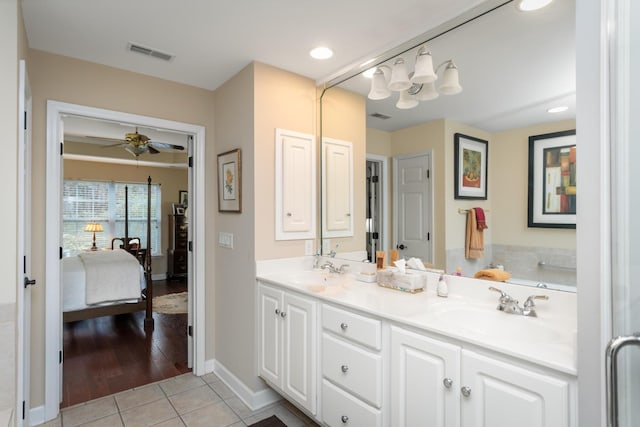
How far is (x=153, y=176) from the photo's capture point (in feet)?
22.6

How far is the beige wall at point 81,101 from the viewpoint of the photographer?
2.26 m

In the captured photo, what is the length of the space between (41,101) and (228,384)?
2.44 m

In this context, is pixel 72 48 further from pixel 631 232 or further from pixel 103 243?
pixel 103 243

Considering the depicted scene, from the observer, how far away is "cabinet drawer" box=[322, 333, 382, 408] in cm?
158

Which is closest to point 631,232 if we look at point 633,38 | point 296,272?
point 633,38

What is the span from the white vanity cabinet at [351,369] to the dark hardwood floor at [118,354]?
1.71 m

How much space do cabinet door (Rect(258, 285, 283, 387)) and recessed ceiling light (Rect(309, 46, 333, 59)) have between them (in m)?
1.63

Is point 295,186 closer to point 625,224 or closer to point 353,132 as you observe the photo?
point 353,132

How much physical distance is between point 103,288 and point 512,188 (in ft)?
14.0

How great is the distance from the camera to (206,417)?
90.7 inches

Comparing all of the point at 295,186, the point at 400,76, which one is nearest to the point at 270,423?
the point at 295,186

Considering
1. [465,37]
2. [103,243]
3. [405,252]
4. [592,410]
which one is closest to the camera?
[592,410]

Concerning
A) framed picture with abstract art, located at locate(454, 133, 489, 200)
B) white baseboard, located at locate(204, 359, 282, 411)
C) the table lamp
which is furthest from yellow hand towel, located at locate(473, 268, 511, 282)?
the table lamp

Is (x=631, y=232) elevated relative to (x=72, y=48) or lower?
lower
